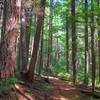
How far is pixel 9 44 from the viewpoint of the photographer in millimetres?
8984

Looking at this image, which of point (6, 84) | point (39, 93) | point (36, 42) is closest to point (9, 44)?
point (6, 84)

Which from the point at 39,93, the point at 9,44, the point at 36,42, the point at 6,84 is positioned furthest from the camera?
the point at 36,42

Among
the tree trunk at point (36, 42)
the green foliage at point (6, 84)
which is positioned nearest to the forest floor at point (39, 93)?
the green foliage at point (6, 84)

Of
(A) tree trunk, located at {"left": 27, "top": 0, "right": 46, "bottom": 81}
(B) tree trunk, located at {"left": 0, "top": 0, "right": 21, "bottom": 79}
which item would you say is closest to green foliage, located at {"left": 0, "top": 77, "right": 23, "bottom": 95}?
(B) tree trunk, located at {"left": 0, "top": 0, "right": 21, "bottom": 79}

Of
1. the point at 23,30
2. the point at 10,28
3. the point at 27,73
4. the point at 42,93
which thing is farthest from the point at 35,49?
the point at 10,28

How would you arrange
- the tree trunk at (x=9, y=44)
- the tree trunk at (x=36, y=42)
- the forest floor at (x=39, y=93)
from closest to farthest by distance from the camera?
the tree trunk at (x=9, y=44) → the forest floor at (x=39, y=93) → the tree trunk at (x=36, y=42)

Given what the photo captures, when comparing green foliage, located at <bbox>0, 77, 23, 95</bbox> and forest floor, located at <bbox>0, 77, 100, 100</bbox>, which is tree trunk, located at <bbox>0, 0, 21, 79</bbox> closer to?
green foliage, located at <bbox>0, 77, 23, 95</bbox>

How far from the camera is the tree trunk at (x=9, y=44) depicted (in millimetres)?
8953

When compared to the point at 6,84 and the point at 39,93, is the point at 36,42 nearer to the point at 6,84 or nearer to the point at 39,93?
the point at 39,93

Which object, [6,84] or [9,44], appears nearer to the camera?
[9,44]

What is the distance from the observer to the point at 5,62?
895 cm

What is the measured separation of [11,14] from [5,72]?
2057 millimetres

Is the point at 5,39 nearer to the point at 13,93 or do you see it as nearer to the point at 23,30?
the point at 13,93

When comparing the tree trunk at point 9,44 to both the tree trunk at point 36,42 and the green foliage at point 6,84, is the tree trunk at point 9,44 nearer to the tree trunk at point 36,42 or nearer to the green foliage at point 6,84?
the green foliage at point 6,84
